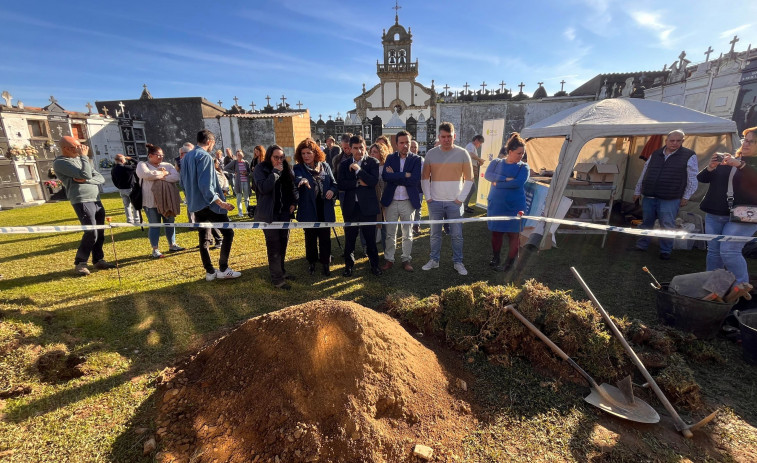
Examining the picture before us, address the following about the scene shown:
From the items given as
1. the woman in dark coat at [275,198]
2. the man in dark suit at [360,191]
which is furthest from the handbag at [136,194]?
the man in dark suit at [360,191]

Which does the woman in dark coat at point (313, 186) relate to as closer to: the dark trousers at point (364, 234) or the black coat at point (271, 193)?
the black coat at point (271, 193)

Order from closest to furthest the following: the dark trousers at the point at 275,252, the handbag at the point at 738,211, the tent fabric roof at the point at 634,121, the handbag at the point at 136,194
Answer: the handbag at the point at 738,211 < the dark trousers at the point at 275,252 < the tent fabric roof at the point at 634,121 < the handbag at the point at 136,194

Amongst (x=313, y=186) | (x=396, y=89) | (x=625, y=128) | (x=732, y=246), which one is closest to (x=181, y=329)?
(x=313, y=186)

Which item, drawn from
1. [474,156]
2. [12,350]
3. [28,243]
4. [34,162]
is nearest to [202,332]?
[12,350]

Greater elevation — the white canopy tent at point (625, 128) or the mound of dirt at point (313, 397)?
the white canopy tent at point (625, 128)

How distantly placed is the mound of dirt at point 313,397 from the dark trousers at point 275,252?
1.75 metres

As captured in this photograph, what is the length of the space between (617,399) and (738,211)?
9.55 feet

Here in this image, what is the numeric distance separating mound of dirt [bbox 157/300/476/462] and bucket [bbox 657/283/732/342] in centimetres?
262

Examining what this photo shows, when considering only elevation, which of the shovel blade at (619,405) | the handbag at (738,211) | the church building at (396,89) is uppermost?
the church building at (396,89)

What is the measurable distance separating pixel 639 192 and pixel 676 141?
0.96 meters

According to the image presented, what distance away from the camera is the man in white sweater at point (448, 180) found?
187 inches

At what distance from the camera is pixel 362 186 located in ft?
15.7

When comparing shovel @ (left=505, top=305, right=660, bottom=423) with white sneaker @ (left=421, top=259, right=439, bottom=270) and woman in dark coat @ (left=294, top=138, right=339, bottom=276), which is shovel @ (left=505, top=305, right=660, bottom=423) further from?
woman in dark coat @ (left=294, top=138, right=339, bottom=276)

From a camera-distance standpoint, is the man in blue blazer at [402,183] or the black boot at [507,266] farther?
the black boot at [507,266]
